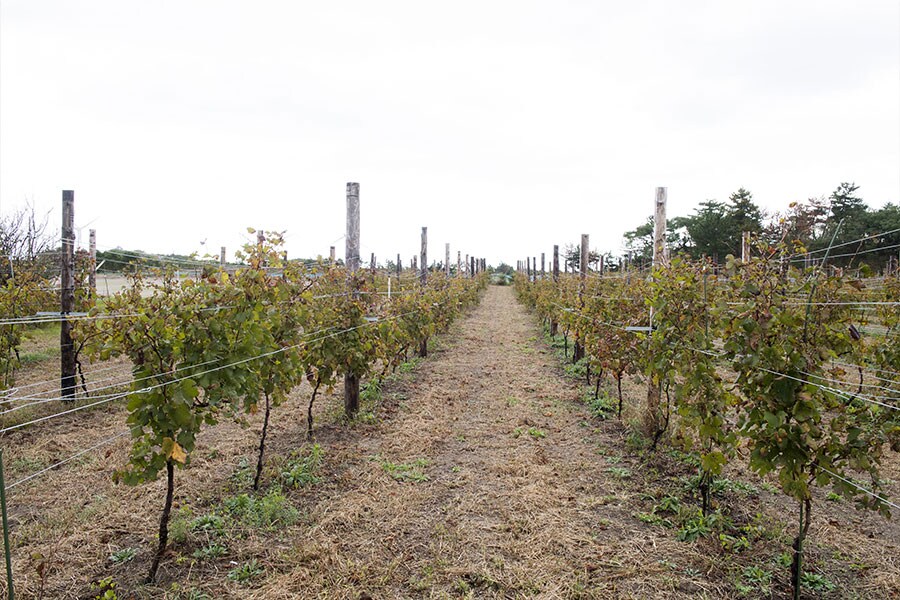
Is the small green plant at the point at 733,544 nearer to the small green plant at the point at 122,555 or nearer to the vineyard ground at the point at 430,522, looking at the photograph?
the vineyard ground at the point at 430,522

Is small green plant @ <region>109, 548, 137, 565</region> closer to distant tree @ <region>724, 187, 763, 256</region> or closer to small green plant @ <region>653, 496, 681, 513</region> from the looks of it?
small green plant @ <region>653, 496, 681, 513</region>

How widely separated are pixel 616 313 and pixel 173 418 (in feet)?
17.7

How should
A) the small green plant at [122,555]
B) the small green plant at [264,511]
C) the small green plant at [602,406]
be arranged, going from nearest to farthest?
the small green plant at [122,555], the small green plant at [264,511], the small green plant at [602,406]

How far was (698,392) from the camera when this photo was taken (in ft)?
11.9

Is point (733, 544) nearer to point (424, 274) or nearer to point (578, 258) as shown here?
point (424, 274)

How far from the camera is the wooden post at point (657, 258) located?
4.98m

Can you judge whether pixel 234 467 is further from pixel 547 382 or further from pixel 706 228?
pixel 706 228

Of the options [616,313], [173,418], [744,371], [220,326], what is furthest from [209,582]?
[616,313]

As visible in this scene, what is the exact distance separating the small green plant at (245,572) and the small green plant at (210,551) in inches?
8.2

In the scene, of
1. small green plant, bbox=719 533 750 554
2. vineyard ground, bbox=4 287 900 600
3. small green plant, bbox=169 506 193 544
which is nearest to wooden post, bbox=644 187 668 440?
vineyard ground, bbox=4 287 900 600

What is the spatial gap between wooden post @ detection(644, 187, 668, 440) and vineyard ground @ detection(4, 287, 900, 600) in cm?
26

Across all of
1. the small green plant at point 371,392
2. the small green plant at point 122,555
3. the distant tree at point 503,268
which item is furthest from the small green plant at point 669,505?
the distant tree at point 503,268

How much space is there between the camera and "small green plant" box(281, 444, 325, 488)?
4.30 metres

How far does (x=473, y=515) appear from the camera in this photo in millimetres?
3838
